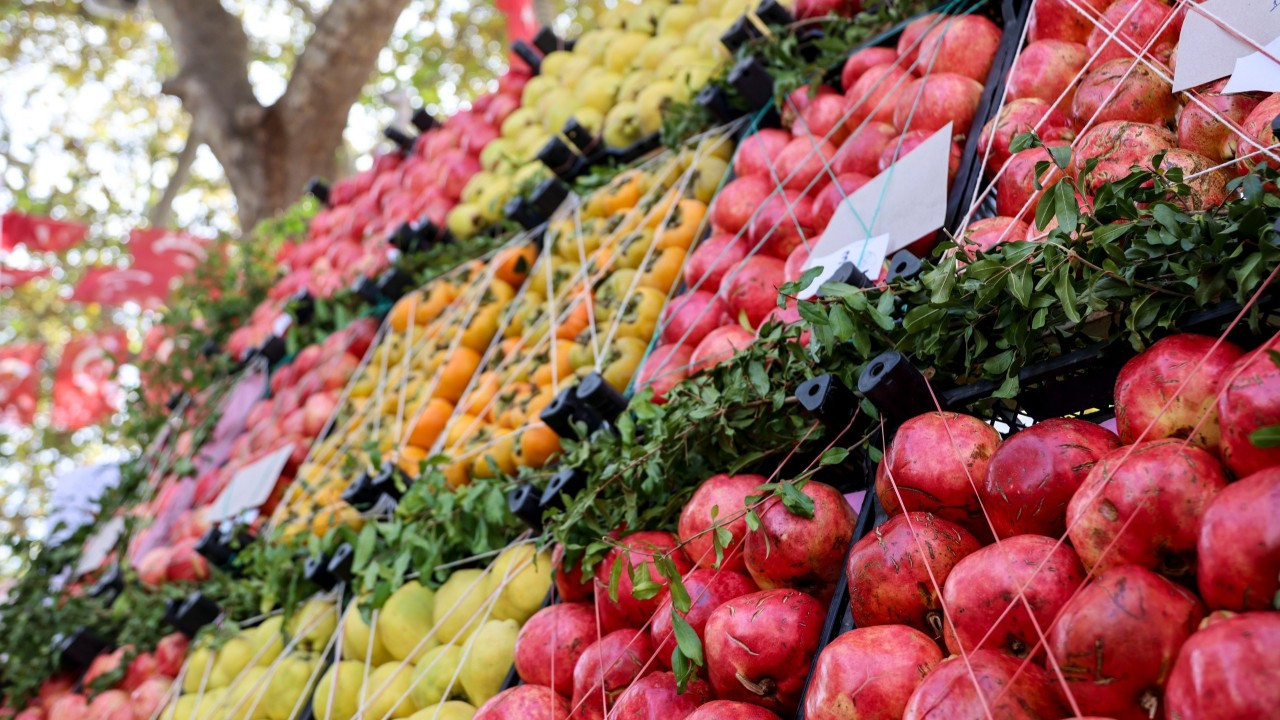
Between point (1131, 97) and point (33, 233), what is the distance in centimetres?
867

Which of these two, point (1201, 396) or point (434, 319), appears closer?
point (1201, 396)

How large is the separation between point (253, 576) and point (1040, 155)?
2558mm

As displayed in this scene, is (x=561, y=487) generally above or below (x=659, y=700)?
above

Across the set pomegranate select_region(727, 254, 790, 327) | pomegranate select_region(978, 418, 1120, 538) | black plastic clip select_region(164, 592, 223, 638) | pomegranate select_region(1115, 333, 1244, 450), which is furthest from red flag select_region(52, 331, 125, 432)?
pomegranate select_region(1115, 333, 1244, 450)

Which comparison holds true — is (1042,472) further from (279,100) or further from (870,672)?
(279,100)

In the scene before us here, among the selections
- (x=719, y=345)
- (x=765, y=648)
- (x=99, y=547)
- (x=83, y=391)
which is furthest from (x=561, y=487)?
(x=83, y=391)

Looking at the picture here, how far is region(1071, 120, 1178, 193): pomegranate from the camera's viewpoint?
1.47m

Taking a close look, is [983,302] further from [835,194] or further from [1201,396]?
[835,194]

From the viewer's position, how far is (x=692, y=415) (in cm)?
175

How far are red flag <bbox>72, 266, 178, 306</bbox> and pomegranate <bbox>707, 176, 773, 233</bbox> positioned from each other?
→ 223 inches

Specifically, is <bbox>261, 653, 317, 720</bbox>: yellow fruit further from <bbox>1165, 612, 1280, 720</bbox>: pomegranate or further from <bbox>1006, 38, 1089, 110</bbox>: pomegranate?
<bbox>1006, 38, 1089, 110</bbox>: pomegranate

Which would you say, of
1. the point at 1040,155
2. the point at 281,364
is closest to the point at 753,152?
the point at 1040,155

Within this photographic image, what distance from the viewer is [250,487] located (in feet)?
11.1

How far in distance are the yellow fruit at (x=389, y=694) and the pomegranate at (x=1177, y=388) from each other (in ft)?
5.12
